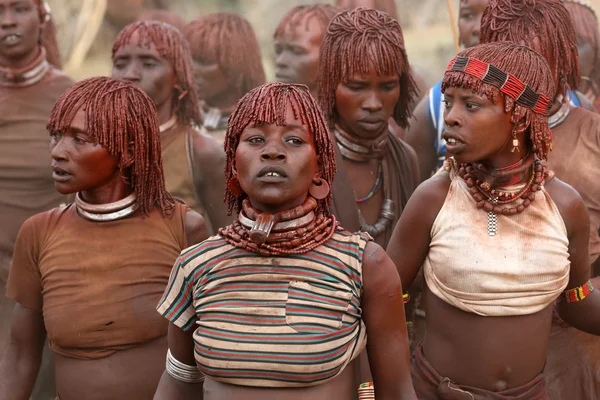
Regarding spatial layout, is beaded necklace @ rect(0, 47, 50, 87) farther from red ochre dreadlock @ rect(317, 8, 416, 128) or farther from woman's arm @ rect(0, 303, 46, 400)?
woman's arm @ rect(0, 303, 46, 400)

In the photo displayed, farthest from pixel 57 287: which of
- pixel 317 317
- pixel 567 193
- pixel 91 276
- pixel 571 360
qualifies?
pixel 571 360

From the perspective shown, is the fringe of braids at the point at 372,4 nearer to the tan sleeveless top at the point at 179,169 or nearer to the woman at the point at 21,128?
the woman at the point at 21,128

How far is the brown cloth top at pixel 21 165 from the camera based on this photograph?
5.99m

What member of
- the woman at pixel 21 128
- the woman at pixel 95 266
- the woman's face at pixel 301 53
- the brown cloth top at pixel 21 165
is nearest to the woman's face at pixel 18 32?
the woman at pixel 21 128

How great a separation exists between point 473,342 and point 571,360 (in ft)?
3.86

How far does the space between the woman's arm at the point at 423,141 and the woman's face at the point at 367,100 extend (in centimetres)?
71

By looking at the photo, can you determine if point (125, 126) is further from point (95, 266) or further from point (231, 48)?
point (231, 48)

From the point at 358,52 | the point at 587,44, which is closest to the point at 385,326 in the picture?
the point at 358,52

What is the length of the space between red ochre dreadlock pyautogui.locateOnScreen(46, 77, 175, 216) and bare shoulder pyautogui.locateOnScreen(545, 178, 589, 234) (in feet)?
4.93

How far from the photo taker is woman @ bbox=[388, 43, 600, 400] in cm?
364

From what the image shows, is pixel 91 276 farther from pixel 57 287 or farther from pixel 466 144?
pixel 466 144

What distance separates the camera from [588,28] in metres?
7.27

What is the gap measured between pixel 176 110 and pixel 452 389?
8.89ft

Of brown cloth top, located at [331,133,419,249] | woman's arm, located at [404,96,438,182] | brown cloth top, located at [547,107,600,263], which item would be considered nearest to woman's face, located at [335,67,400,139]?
brown cloth top, located at [331,133,419,249]
